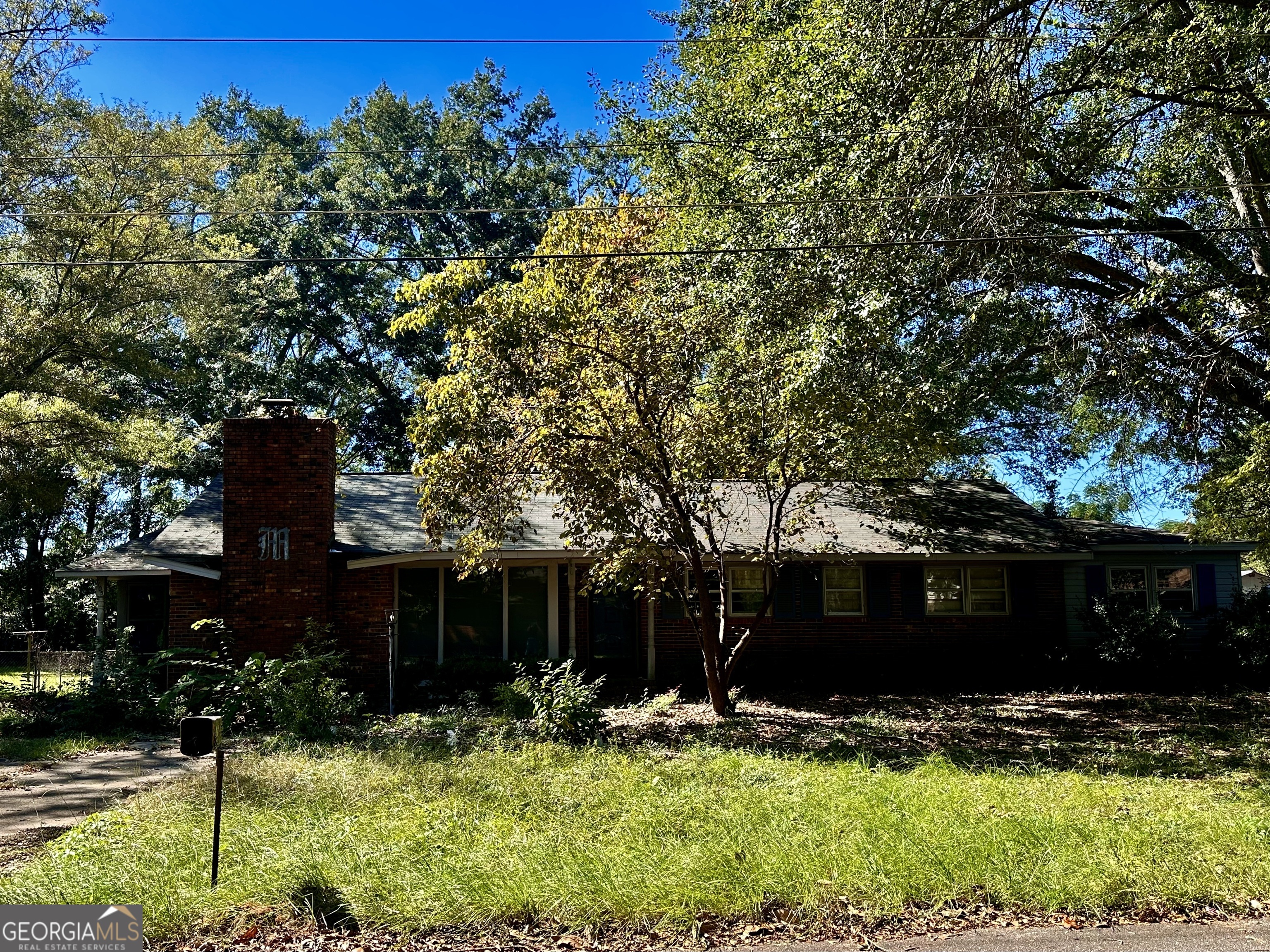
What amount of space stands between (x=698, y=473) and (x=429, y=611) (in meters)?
6.86

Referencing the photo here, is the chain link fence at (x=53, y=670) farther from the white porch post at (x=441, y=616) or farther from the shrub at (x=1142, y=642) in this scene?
the shrub at (x=1142, y=642)

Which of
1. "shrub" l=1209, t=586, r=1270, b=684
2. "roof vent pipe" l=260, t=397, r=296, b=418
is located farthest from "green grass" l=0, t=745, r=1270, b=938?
"shrub" l=1209, t=586, r=1270, b=684

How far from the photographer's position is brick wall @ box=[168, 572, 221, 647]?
15.3m

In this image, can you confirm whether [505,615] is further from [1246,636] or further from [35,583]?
[35,583]

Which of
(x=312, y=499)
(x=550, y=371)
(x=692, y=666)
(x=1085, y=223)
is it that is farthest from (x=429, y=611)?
(x=1085, y=223)

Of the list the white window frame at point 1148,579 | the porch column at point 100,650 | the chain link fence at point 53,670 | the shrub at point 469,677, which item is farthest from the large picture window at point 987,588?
the chain link fence at point 53,670

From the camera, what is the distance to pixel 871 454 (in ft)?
44.3

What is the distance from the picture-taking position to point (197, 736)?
590 cm

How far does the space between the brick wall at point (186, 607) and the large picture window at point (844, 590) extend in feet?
36.6

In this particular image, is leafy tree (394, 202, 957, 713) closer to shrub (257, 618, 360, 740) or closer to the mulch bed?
shrub (257, 618, 360, 740)

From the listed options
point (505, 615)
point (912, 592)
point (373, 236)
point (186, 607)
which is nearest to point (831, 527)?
point (912, 592)

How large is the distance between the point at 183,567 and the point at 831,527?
10.9 m

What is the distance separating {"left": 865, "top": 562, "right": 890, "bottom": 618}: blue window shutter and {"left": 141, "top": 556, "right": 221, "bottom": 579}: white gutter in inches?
467

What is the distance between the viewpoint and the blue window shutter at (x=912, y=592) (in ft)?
61.3
